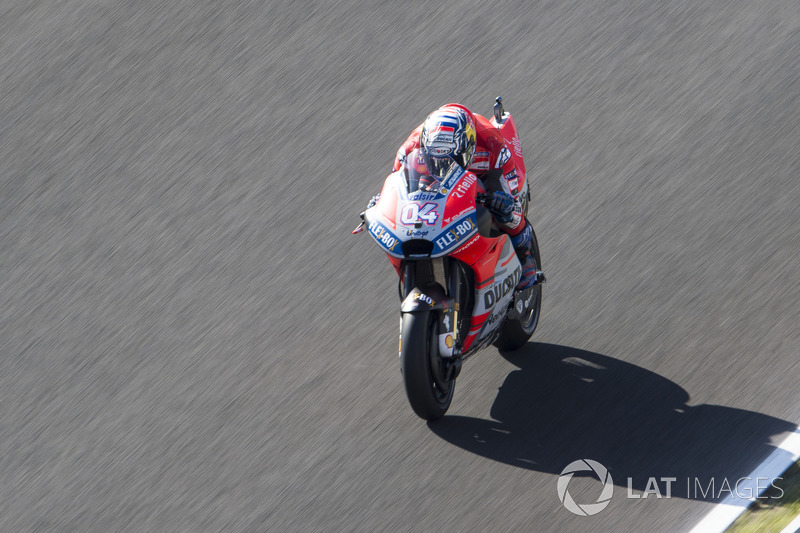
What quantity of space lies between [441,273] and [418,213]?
511 millimetres

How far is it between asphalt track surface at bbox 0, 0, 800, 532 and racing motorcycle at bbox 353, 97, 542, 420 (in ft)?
1.66

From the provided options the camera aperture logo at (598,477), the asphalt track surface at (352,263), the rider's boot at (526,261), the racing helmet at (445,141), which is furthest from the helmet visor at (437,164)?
the camera aperture logo at (598,477)

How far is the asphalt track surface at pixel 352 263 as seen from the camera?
748 centimetres

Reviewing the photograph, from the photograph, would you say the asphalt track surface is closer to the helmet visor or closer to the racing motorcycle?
the racing motorcycle

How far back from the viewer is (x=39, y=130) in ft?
36.8

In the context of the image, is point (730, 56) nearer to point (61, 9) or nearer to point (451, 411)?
point (451, 411)

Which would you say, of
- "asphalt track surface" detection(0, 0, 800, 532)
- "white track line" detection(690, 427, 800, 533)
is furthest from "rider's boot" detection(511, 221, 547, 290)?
"white track line" detection(690, 427, 800, 533)

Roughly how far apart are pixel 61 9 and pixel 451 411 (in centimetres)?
710

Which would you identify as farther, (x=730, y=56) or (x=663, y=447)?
(x=730, y=56)

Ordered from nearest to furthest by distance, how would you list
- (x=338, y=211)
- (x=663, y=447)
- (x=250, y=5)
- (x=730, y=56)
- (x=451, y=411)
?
(x=663, y=447) < (x=451, y=411) < (x=338, y=211) < (x=730, y=56) < (x=250, y=5)

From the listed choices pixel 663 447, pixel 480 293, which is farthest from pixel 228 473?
pixel 663 447

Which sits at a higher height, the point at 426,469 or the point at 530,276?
the point at 530,276

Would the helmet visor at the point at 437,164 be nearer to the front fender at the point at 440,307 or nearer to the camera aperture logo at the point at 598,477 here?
the front fender at the point at 440,307

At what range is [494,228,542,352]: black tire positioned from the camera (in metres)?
8.33
